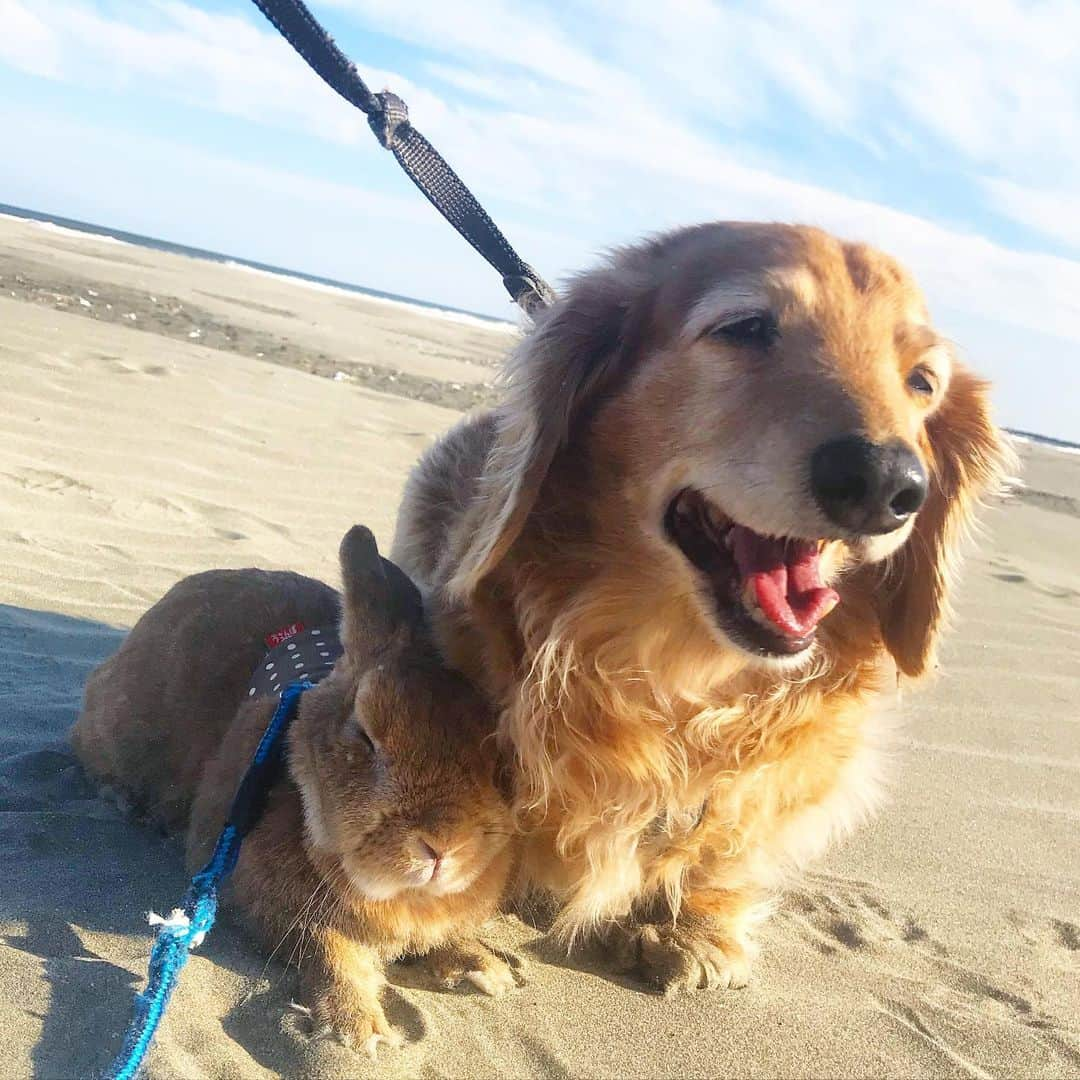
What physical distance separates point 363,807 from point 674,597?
92 centimetres

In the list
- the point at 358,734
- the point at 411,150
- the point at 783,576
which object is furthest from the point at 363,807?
the point at 411,150

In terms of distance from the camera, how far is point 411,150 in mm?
3781

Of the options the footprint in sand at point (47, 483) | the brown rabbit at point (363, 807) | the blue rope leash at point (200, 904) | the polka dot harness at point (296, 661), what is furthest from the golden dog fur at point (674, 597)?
the footprint in sand at point (47, 483)

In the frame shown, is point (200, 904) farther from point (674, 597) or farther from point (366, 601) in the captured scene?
point (674, 597)

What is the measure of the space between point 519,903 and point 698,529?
1.00 metres

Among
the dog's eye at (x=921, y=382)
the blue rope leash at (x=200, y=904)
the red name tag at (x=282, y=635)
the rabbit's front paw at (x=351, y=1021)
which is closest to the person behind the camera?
the blue rope leash at (x=200, y=904)

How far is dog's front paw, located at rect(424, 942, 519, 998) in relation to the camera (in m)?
2.34

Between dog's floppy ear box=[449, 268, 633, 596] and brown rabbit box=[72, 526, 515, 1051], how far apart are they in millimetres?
230

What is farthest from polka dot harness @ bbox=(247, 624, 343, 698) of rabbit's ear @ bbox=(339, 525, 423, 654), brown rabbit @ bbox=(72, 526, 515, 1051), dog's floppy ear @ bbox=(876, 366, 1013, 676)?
dog's floppy ear @ bbox=(876, 366, 1013, 676)

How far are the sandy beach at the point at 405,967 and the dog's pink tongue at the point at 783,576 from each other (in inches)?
35.3

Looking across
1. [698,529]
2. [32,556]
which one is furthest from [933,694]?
[32,556]

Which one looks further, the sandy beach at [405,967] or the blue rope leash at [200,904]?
the sandy beach at [405,967]

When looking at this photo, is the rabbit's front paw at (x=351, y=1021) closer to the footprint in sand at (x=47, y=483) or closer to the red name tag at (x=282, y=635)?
the red name tag at (x=282, y=635)

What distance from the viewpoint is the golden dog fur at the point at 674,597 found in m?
2.54
